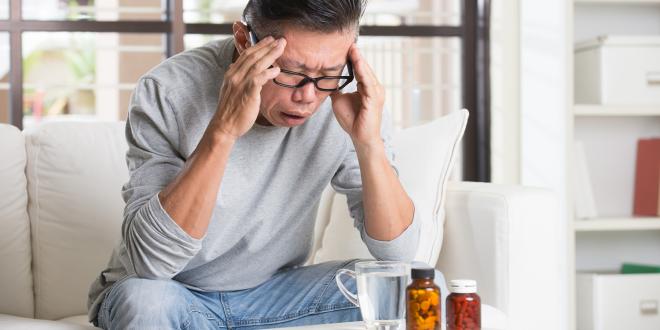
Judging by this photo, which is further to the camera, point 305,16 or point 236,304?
point 236,304

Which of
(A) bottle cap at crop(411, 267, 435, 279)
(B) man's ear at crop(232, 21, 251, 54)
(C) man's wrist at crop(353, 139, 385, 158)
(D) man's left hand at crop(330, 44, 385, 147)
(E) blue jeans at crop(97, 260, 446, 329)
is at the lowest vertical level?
(E) blue jeans at crop(97, 260, 446, 329)

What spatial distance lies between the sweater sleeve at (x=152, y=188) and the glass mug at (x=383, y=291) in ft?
1.15

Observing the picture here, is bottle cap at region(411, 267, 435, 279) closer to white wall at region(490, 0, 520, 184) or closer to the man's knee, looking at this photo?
the man's knee

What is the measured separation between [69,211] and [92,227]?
0.07 meters

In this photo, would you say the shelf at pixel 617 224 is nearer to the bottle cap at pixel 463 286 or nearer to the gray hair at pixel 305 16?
the gray hair at pixel 305 16

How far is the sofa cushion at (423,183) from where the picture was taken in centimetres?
214

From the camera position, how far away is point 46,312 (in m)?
2.29

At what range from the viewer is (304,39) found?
1.59 m

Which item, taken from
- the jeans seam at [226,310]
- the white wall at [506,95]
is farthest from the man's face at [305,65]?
the white wall at [506,95]

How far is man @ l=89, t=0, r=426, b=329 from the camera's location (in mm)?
1585

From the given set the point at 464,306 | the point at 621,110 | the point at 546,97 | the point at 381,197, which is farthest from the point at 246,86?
the point at 621,110

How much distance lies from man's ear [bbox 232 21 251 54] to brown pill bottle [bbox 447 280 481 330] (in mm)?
630

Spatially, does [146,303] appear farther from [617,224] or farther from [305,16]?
[617,224]

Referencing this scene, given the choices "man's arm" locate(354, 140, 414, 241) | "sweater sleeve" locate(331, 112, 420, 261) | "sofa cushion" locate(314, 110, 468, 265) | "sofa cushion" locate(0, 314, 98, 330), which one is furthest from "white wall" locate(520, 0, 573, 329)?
"sofa cushion" locate(0, 314, 98, 330)
